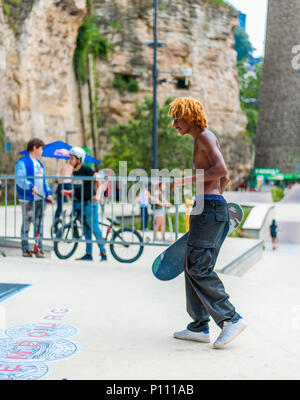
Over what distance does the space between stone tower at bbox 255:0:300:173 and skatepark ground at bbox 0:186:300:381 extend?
48155mm

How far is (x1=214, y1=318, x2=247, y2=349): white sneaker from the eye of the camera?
382cm

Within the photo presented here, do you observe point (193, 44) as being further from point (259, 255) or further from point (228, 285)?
point (228, 285)

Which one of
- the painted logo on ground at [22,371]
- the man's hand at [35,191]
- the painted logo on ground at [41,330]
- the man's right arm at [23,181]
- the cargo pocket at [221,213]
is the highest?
the cargo pocket at [221,213]

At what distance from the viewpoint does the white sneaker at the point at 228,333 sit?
3816mm

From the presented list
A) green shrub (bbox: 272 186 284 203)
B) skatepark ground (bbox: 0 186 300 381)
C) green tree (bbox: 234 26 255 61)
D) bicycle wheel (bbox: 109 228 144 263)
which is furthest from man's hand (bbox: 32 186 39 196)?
green tree (bbox: 234 26 255 61)

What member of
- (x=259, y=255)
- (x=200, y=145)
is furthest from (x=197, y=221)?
(x=259, y=255)

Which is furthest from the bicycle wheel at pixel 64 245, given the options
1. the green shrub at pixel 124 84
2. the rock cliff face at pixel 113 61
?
the green shrub at pixel 124 84

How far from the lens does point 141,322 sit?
4.54 metres

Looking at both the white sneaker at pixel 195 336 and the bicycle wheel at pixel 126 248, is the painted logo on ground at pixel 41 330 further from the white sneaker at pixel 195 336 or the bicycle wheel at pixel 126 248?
the bicycle wheel at pixel 126 248

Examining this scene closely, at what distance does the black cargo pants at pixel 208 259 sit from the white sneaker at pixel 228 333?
0.13ft

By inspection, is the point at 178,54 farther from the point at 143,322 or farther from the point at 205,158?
the point at 205,158

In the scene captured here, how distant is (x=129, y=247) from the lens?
850 centimetres

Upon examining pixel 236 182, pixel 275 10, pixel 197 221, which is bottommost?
pixel 236 182
